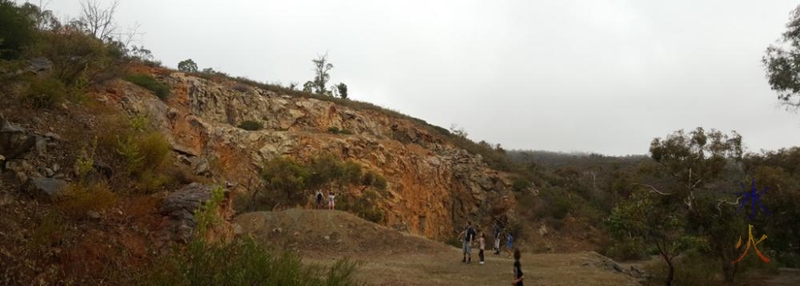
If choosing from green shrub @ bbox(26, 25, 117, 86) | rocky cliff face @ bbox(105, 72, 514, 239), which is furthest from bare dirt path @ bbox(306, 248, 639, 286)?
rocky cliff face @ bbox(105, 72, 514, 239)

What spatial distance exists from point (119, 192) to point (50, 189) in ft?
3.05

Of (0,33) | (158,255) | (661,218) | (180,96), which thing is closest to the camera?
(158,255)

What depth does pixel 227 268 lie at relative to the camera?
4609 mm

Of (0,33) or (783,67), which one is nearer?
(0,33)

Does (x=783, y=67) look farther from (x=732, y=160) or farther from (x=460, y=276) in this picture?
(x=460, y=276)

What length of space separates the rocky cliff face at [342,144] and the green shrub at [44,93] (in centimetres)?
1787

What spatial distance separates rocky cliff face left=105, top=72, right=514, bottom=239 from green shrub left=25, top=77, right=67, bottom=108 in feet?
58.6

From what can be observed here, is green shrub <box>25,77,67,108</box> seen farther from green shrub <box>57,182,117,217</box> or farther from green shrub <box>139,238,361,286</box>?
green shrub <box>139,238,361,286</box>

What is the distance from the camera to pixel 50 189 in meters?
5.73

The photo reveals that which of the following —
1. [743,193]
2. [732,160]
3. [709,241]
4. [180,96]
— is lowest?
[709,241]

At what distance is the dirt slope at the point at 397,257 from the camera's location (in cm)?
1434

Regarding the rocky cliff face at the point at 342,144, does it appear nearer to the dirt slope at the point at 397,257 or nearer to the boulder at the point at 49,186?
the dirt slope at the point at 397,257

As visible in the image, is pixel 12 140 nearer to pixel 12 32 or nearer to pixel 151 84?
pixel 12 32

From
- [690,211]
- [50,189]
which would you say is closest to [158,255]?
[50,189]
